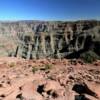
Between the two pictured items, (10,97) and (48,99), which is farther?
(10,97)

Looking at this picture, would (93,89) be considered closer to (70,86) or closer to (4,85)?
(70,86)

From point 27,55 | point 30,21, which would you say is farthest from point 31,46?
point 30,21

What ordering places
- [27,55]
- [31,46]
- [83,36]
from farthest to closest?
[31,46], [27,55], [83,36]

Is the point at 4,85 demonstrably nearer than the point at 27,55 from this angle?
Yes

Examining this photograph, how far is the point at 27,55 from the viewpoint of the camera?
7125 cm

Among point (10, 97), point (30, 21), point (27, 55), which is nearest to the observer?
point (10, 97)

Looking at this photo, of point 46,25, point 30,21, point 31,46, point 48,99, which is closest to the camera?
point 48,99

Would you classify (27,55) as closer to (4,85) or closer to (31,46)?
(31,46)

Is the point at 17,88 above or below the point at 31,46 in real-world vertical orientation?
above

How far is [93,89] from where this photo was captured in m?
8.39

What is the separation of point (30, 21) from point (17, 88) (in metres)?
109

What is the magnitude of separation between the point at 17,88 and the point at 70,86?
81.7 inches

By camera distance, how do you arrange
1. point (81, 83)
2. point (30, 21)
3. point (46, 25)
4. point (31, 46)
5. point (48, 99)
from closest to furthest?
1. point (48, 99)
2. point (81, 83)
3. point (31, 46)
4. point (46, 25)
5. point (30, 21)

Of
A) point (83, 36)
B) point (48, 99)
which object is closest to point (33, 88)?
point (48, 99)
